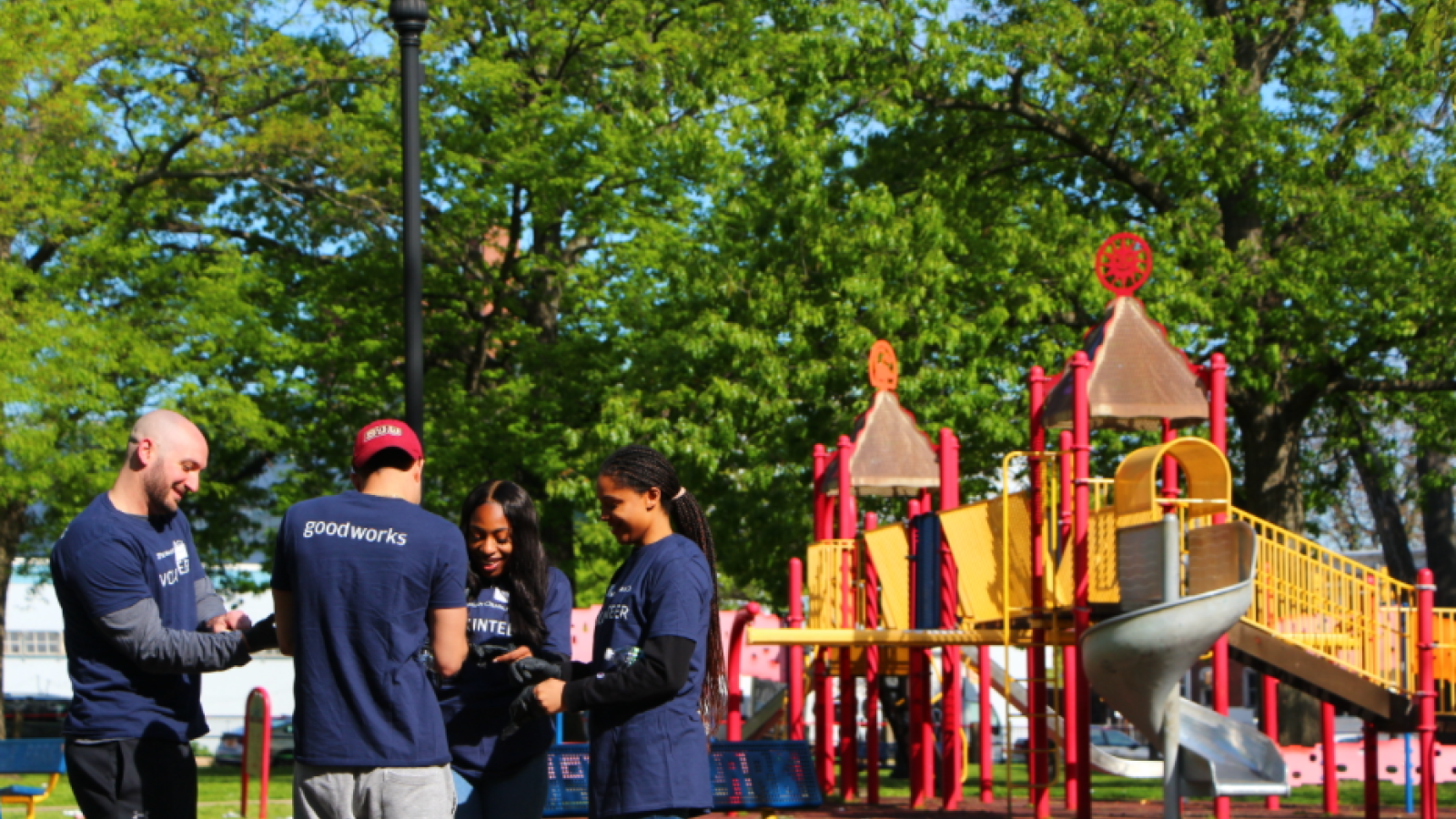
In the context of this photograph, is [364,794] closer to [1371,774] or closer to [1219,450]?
[1219,450]

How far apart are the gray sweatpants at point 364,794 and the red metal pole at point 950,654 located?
30.5ft

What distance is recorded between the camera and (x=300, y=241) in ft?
80.6

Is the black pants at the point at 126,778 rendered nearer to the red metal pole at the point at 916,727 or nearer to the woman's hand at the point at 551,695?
the woman's hand at the point at 551,695

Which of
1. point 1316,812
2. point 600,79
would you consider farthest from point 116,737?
point 600,79

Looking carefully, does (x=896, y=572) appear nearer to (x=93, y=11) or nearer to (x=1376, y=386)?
(x=1376, y=386)

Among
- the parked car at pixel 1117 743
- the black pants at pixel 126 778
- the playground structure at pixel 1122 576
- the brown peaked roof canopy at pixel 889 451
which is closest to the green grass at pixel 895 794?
the playground structure at pixel 1122 576

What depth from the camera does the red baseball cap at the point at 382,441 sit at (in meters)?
4.05

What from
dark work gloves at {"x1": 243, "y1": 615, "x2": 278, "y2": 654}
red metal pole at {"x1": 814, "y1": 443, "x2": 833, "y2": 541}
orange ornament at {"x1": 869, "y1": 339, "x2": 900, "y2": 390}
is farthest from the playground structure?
dark work gloves at {"x1": 243, "y1": 615, "x2": 278, "y2": 654}

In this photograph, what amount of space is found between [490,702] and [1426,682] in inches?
346

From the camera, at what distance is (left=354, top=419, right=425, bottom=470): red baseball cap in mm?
4051

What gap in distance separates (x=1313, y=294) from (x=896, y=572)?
751 cm

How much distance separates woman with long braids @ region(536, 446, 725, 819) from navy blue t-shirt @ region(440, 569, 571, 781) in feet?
1.86

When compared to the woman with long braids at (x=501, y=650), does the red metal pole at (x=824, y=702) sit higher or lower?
lower

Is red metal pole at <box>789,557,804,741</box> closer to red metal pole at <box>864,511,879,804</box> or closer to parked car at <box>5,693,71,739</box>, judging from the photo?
red metal pole at <box>864,511,879,804</box>
